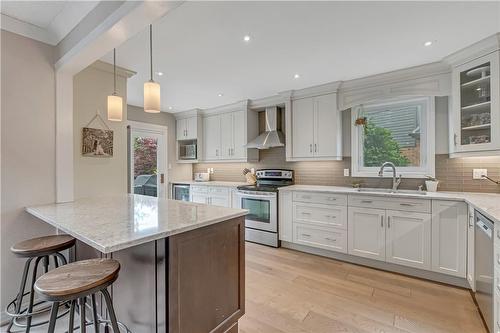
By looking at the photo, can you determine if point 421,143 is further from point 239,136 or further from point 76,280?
point 76,280

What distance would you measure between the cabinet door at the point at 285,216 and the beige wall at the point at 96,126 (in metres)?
2.23

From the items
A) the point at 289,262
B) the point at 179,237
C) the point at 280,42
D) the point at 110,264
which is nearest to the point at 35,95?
the point at 110,264

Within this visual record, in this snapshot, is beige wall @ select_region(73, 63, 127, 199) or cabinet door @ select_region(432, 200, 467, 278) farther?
beige wall @ select_region(73, 63, 127, 199)

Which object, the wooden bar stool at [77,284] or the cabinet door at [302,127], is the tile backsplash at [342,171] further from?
the wooden bar stool at [77,284]

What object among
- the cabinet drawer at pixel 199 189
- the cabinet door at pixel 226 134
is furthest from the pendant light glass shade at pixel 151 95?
the cabinet drawer at pixel 199 189

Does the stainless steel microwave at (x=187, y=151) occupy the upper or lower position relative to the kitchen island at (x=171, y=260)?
upper

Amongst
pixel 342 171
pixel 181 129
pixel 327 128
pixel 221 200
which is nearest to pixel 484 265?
pixel 342 171

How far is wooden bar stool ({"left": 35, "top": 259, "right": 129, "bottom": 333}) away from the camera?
111cm

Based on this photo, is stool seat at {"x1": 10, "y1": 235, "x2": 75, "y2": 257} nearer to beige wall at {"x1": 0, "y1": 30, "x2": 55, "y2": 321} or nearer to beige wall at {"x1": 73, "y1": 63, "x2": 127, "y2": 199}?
beige wall at {"x1": 0, "y1": 30, "x2": 55, "y2": 321}

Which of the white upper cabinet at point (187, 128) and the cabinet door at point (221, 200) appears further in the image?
the white upper cabinet at point (187, 128)

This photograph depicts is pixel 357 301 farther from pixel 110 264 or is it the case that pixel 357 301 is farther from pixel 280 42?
pixel 280 42

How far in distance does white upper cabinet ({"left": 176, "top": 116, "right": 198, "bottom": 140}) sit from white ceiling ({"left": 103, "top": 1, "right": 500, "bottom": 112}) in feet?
5.67

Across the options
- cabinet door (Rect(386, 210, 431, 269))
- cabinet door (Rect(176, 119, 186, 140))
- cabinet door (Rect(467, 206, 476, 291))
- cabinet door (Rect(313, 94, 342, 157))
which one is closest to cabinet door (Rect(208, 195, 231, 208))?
cabinet door (Rect(176, 119, 186, 140))

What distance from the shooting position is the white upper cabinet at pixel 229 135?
461cm
